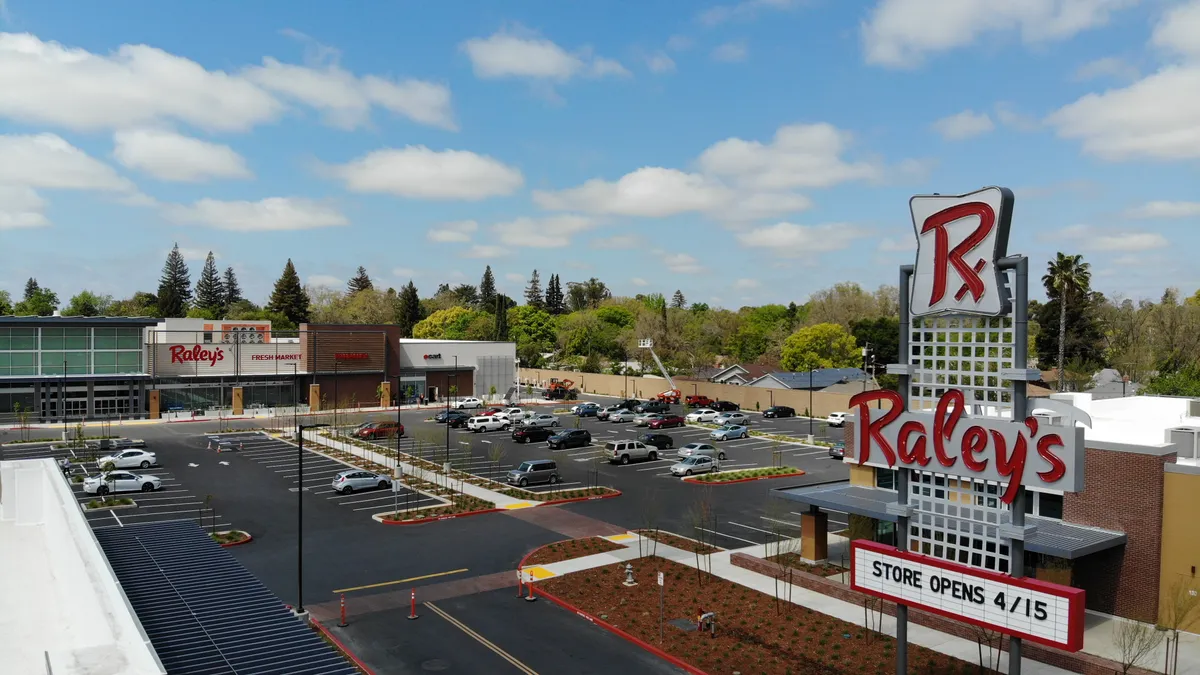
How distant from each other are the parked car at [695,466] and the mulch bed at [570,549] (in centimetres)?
1644

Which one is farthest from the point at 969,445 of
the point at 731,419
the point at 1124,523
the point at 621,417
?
the point at 621,417

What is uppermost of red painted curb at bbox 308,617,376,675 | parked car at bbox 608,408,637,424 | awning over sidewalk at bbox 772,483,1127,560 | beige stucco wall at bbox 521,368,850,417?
awning over sidewalk at bbox 772,483,1127,560

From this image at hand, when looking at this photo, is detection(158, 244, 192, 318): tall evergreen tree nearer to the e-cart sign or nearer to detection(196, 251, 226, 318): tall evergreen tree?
detection(196, 251, 226, 318): tall evergreen tree

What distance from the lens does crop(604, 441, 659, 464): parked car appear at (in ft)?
185

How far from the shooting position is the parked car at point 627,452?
56.5 meters

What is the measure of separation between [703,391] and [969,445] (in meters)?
80.1

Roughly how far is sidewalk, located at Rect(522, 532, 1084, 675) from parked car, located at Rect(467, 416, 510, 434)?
37387 mm

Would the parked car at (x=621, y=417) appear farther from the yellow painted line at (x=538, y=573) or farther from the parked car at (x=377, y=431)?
the yellow painted line at (x=538, y=573)

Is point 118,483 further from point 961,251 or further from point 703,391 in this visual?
point 703,391

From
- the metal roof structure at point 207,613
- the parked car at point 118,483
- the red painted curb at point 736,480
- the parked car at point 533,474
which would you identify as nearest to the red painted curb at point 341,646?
the metal roof structure at point 207,613

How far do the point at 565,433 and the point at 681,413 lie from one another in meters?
26.9

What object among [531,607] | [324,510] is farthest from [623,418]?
[531,607]

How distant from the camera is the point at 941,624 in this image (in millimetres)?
25031

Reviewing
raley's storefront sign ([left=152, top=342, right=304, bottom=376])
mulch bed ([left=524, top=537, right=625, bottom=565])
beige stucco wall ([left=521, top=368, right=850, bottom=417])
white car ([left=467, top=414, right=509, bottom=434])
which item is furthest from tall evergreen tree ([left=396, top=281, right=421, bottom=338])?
mulch bed ([left=524, top=537, right=625, bottom=565])
